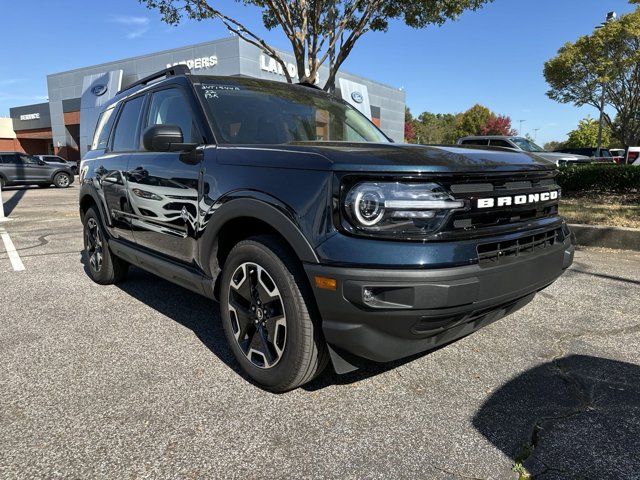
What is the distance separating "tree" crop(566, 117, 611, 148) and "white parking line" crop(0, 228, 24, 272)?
6635 cm

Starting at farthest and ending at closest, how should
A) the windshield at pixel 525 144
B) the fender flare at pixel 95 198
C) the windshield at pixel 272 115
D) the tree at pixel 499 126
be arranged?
the tree at pixel 499 126, the windshield at pixel 525 144, the fender flare at pixel 95 198, the windshield at pixel 272 115

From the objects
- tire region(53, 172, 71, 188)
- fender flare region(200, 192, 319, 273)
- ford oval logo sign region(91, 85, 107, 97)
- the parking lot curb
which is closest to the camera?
fender flare region(200, 192, 319, 273)

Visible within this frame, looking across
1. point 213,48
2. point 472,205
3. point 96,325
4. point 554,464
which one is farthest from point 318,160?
point 213,48

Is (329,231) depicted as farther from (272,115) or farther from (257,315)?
(272,115)

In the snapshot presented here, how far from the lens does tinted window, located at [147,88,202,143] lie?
337cm

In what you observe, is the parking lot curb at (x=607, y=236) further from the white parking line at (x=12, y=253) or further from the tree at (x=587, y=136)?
the tree at (x=587, y=136)

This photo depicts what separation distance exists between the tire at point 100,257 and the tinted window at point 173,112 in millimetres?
1500

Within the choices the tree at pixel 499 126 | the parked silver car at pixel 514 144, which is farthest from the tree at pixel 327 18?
the tree at pixel 499 126

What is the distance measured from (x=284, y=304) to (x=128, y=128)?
2.85 metres

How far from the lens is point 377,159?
2273mm

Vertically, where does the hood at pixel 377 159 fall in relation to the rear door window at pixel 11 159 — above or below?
below

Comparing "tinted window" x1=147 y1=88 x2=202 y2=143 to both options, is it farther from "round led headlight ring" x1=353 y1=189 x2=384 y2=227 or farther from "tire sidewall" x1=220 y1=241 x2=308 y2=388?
"round led headlight ring" x1=353 y1=189 x2=384 y2=227

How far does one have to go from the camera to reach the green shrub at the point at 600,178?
32.7 ft

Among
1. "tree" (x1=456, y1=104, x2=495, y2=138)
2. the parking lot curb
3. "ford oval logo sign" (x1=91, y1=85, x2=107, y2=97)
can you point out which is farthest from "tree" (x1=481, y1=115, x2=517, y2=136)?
the parking lot curb
